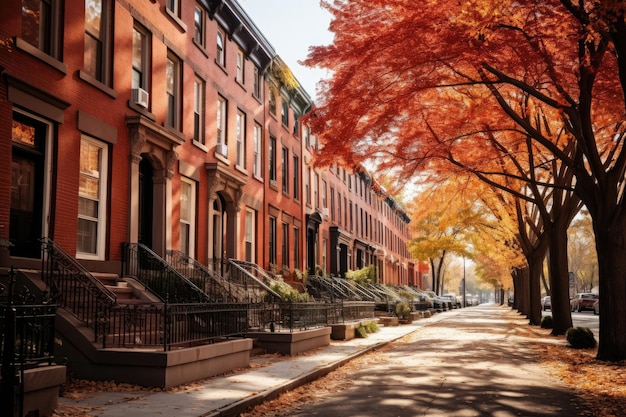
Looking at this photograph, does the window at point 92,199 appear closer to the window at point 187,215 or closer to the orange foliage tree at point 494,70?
the window at point 187,215

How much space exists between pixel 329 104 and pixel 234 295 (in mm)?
5774

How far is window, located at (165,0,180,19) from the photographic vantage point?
18.2 metres

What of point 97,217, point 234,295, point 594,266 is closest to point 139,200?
point 97,217

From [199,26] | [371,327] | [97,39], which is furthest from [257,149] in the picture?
[97,39]

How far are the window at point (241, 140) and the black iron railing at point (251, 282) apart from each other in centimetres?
390

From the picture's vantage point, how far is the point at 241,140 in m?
23.6

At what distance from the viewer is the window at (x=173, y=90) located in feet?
59.3

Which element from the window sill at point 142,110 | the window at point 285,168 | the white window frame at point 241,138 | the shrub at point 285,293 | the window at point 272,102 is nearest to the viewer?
the window sill at point 142,110

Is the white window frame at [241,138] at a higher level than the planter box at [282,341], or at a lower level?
higher

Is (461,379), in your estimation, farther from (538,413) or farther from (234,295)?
(234,295)

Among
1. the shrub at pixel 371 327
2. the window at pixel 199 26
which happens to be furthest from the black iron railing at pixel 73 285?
the shrub at pixel 371 327

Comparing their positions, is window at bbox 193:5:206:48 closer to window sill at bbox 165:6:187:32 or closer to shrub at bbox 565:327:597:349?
window sill at bbox 165:6:187:32

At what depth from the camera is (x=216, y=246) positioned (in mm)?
21109

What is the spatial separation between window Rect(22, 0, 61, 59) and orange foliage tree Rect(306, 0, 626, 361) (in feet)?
20.1
